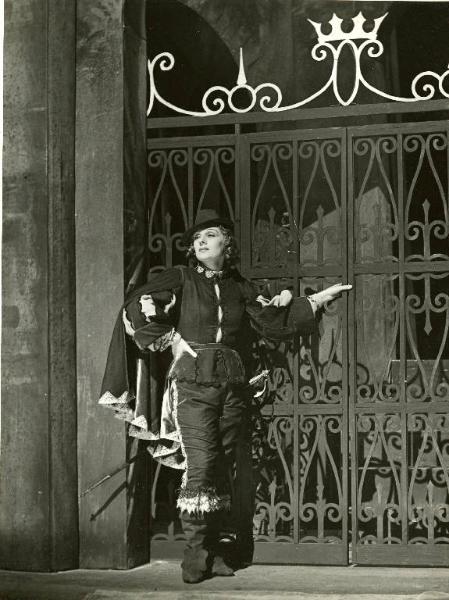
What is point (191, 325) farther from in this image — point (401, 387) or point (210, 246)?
point (401, 387)

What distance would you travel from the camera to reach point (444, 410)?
710 cm

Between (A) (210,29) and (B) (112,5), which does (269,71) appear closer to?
(A) (210,29)

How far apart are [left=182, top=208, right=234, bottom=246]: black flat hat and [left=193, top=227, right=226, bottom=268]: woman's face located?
35 millimetres

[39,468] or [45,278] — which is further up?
[45,278]

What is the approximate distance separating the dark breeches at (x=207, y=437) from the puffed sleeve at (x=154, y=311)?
0.31 m

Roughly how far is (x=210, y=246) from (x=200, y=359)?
707mm

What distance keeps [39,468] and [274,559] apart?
1.60 metres

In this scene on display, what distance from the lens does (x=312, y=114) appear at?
7.33 metres

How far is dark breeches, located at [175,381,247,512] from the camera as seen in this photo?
6.62 meters

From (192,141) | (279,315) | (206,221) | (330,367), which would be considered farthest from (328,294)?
(192,141)

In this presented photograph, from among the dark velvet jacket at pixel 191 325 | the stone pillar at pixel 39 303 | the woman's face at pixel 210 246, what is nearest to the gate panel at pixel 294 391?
the dark velvet jacket at pixel 191 325

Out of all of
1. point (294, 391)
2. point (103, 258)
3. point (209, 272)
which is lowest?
point (294, 391)

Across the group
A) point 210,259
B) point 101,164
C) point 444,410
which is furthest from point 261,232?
point 444,410

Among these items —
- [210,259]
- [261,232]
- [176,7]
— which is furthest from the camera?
Result: [176,7]
